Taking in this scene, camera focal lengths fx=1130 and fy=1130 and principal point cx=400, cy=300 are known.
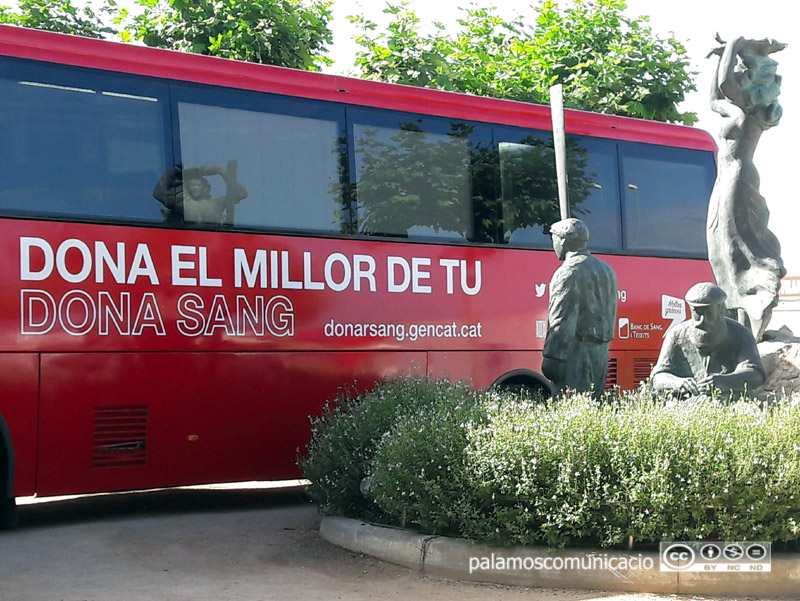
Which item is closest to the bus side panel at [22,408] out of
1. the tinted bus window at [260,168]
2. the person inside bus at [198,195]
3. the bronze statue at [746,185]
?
the person inside bus at [198,195]

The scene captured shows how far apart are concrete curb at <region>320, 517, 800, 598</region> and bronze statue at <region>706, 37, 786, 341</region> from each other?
3682 mm

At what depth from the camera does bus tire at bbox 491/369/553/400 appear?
11.9m

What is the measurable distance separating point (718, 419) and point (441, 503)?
1.91 m

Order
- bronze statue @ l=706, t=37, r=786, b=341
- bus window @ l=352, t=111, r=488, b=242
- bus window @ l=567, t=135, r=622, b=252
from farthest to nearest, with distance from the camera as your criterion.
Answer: bus window @ l=567, t=135, r=622, b=252 → bus window @ l=352, t=111, r=488, b=242 → bronze statue @ l=706, t=37, r=786, b=341

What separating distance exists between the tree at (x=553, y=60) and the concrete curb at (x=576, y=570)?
14.8 metres

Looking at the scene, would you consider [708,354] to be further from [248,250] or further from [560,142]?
[248,250]

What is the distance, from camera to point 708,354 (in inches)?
351

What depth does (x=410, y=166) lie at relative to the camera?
11.4 meters

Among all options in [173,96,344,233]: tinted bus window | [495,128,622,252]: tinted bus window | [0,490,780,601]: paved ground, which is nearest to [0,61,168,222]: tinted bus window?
[173,96,344,233]: tinted bus window

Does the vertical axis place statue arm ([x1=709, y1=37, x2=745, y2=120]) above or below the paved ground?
above

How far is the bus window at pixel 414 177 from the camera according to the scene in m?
11.1

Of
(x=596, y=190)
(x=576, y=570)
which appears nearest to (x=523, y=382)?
(x=596, y=190)

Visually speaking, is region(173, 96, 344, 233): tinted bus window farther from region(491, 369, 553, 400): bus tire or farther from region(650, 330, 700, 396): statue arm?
region(650, 330, 700, 396): statue arm

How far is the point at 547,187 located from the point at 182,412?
4755mm
